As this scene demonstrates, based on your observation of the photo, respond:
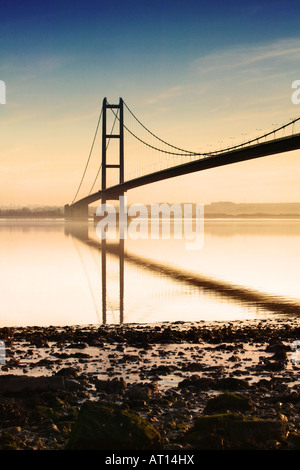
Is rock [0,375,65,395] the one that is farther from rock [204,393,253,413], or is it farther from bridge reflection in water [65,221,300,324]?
bridge reflection in water [65,221,300,324]

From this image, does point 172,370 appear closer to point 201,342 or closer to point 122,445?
point 201,342

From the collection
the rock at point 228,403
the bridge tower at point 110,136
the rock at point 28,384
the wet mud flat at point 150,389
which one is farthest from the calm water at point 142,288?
the bridge tower at point 110,136

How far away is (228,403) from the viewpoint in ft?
23.2

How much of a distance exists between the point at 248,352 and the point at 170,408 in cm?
370

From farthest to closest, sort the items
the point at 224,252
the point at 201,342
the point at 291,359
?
1. the point at 224,252
2. the point at 201,342
3. the point at 291,359

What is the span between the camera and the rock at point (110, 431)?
572 cm

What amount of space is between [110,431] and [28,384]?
7.73 ft

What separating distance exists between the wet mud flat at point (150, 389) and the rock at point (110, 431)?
1 centimetres

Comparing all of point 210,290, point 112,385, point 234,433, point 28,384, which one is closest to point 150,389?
point 112,385

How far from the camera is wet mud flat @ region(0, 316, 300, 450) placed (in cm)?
599

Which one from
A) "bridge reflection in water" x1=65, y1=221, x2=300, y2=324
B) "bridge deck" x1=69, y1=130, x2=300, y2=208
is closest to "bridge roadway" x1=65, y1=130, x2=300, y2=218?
"bridge deck" x1=69, y1=130, x2=300, y2=208

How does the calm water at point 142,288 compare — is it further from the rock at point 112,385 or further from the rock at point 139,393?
the rock at point 139,393

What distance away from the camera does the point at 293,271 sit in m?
28.8
